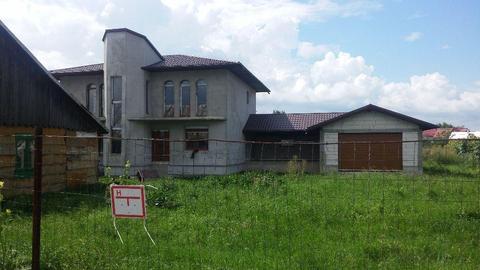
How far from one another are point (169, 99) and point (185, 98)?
3.46 feet

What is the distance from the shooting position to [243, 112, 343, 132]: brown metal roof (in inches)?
1135

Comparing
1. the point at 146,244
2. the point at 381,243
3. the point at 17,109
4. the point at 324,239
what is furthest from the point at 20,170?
the point at 381,243

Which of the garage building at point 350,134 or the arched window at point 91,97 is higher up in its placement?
the arched window at point 91,97

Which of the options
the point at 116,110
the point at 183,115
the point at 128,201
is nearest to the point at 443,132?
the point at 183,115

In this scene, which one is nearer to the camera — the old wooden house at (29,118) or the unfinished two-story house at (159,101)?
the old wooden house at (29,118)

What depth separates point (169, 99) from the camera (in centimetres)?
2650

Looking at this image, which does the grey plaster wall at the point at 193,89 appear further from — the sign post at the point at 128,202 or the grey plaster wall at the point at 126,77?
the sign post at the point at 128,202

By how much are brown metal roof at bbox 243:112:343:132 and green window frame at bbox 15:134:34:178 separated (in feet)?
55.4

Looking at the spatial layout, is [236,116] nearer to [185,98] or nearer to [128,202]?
[185,98]

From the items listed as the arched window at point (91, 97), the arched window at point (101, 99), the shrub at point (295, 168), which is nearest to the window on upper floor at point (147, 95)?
the arched window at point (101, 99)

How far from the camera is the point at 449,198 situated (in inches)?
409

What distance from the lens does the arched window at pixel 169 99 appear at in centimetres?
2638

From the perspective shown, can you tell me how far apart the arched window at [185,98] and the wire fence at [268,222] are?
38.2 ft

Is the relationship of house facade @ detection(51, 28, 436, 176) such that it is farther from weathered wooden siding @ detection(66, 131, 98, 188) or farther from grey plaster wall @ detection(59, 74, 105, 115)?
weathered wooden siding @ detection(66, 131, 98, 188)
